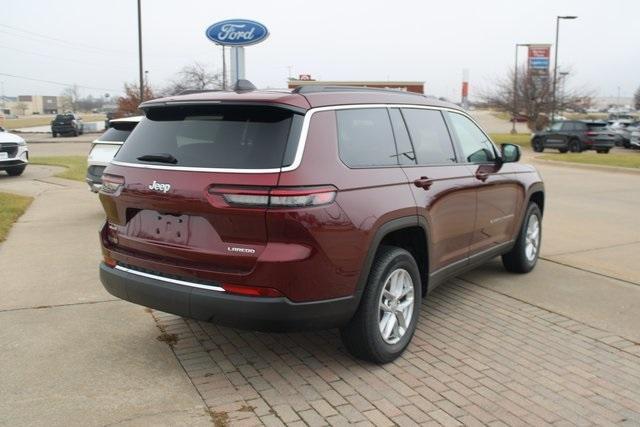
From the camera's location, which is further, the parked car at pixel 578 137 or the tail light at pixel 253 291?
the parked car at pixel 578 137

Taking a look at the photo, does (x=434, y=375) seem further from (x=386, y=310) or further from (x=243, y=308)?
(x=243, y=308)

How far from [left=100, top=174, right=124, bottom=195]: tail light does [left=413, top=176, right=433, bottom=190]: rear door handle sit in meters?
1.95

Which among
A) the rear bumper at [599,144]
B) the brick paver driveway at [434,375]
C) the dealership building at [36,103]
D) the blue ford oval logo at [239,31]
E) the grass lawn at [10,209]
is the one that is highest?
the dealership building at [36,103]

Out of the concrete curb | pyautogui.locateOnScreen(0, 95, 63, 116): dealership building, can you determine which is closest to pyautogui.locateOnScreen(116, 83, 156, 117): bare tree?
the concrete curb

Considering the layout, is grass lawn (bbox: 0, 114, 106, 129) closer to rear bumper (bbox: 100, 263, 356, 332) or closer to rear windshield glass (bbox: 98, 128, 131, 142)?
rear windshield glass (bbox: 98, 128, 131, 142)

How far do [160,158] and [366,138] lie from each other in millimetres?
1305

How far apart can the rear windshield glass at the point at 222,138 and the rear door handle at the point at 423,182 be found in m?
1.08

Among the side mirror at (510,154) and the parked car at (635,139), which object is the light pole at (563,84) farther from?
the side mirror at (510,154)

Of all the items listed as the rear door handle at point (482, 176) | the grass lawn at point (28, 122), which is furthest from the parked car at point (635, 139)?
the grass lawn at point (28, 122)

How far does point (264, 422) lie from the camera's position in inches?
126

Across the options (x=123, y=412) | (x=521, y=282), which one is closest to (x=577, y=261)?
(x=521, y=282)

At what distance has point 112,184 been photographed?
→ 397 cm

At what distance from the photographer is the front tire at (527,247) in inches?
239

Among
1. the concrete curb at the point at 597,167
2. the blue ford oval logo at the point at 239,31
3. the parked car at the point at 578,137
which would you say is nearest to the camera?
the blue ford oval logo at the point at 239,31
